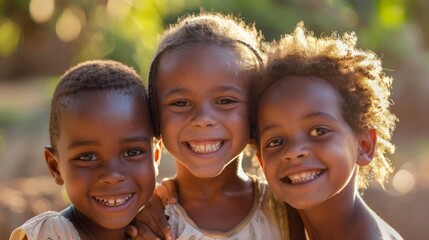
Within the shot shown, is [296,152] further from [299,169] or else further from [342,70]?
[342,70]

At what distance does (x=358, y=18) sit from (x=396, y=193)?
580cm

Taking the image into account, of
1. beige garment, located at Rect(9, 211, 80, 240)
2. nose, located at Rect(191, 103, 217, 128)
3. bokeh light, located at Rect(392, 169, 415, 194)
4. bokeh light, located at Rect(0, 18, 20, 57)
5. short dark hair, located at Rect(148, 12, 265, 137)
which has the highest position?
bokeh light, located at Rect(0, 18, 20, 57)

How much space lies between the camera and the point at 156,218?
11.3 ft

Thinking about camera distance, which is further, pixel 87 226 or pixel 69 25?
pixel 69 25

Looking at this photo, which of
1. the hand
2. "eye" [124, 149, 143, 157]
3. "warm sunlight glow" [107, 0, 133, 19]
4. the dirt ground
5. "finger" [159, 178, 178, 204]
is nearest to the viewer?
"eye" [124, 149, 143, 157]

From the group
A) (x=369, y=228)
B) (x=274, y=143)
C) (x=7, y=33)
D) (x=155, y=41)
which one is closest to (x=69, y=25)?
(x=7, y=33)

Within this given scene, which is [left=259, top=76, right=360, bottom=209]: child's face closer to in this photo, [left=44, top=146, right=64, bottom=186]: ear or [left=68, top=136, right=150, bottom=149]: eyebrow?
[left=68, top=136, right=150, bottom=149]: eyebrow

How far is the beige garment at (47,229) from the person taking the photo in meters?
3.19

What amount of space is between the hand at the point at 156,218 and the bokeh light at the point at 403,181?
3.94 meters

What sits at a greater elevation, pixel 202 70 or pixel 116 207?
pixel 202 70

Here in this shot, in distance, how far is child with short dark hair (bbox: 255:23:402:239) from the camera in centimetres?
323

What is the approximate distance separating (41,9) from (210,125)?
22.6ft

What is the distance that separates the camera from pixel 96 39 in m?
10.4

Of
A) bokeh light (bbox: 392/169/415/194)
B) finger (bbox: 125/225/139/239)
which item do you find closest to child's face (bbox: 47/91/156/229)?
finger (bbox: 125/225/139/239)
